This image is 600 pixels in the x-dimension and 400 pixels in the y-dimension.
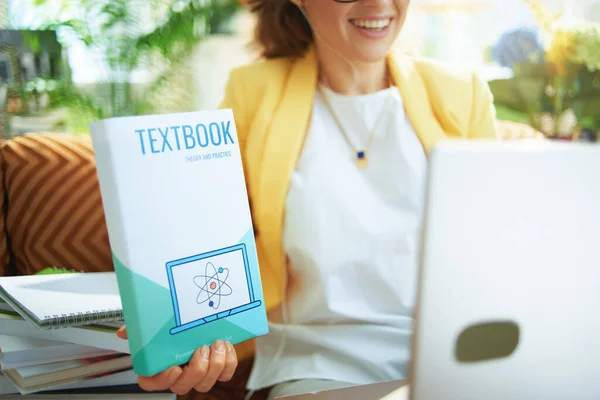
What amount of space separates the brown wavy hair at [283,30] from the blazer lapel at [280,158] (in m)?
0.12

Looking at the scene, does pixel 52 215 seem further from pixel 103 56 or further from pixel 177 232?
pixel 103 56

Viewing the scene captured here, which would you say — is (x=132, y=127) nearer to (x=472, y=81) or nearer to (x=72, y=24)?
(x=472, y=81)

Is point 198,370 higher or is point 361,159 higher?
point 361,159

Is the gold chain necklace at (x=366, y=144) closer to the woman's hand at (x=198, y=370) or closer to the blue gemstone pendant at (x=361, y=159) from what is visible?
the blue gemstone pendant at (x=361, y=159)

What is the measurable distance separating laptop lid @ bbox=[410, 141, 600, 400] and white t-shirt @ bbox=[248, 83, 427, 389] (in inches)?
23.0

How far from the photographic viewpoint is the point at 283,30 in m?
1.23

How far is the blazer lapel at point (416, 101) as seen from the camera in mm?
1131

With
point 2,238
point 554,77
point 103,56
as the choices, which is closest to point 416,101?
point 554,77

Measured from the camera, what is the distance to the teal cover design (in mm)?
613

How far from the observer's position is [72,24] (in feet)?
8.21

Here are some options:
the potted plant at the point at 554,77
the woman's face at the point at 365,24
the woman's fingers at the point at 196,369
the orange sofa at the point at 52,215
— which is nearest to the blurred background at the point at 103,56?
the potted plant at the point at 554,77

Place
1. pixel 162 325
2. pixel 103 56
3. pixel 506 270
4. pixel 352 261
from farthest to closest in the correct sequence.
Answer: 1. pixel 103 56
2. pixel 352 261
3. pixel 162 325
4. pixel 506 270

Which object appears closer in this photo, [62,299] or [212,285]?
[212,285]

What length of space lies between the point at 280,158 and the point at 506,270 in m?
0.68
